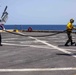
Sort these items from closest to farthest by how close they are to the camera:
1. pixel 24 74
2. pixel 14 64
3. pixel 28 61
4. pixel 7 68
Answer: pixel 24 74 < pixel 7 68 < pixel 14 64 < pixel 28 61

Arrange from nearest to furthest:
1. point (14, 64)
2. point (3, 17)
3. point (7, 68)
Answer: point (7, 68), point (14, 64), point (3, 17)

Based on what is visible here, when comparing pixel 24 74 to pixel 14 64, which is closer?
pixel 24 74

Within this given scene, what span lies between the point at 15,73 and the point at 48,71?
1.19 m

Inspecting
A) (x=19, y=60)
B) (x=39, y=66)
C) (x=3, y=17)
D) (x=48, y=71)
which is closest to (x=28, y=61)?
(x=19, y=60)

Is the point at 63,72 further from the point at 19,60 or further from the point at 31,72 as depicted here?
the point at 19,60

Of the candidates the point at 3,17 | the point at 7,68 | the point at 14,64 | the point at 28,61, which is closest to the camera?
the point at 7,68

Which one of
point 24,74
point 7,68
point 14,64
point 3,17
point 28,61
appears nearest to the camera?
point 24,74

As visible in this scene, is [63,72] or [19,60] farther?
[19,60]

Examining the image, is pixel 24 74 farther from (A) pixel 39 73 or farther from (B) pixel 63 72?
(B) pixel 63 72

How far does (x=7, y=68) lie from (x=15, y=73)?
1.06 m

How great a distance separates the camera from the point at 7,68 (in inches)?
449

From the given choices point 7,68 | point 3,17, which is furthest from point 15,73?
point 3,17

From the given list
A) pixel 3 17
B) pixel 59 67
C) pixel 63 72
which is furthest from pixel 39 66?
pixel 3 17

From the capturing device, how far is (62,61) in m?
13.4
